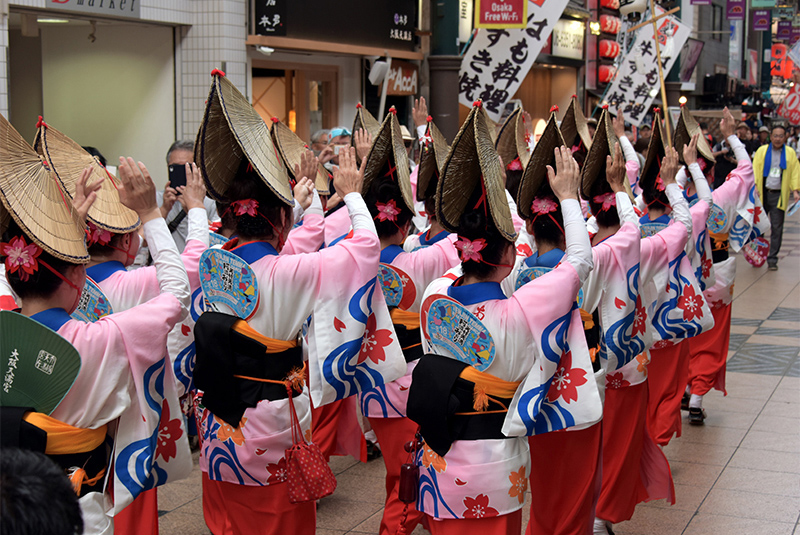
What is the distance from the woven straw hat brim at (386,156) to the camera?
14.0 feet

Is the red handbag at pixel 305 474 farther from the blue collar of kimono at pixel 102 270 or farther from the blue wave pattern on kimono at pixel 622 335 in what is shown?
the blue wave pattern on kimono at pixel 622 335

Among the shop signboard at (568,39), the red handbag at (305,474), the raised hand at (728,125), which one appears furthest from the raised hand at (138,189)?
the shop signboard at (568,39)

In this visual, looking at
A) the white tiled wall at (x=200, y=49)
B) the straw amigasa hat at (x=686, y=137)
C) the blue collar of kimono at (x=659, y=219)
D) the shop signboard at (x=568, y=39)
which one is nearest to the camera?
the blue collar of kimono at (x=659, y=219)

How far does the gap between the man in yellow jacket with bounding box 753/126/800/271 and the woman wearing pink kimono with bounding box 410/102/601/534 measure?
1065 centimetres

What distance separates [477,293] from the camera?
10.0ft

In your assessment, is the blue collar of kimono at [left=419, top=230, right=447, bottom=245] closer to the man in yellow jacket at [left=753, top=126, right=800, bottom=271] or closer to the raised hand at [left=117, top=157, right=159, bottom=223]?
the raised hand at [left=117, top=157, right=159, bottom=223]

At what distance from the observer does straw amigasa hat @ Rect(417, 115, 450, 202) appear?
463 cm

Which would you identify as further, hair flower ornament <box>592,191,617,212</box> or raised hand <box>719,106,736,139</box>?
raised hand <box>719,106,736,139</box>

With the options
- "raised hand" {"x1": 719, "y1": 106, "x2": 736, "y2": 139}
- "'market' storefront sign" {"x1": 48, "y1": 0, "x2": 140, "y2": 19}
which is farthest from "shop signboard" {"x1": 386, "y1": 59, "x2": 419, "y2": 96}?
"raised hand" {"x1": 719, "y1": 106, "x2": 736, "y2": 139}

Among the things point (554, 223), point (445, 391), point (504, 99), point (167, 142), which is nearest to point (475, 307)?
point (445, 391)


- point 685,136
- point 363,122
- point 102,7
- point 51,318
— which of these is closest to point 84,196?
point 51,318

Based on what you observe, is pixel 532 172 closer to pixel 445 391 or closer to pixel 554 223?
pixel 554 223

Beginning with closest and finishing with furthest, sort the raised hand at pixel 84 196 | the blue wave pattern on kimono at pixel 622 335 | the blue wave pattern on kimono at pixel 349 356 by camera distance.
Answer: the raised hand at pixel 84 196 < the blue wave pattern on kimono at pixel 349 356 < the blue wave pattern on kimono at pixel 622 335

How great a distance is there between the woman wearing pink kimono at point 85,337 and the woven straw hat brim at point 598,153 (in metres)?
2.19
